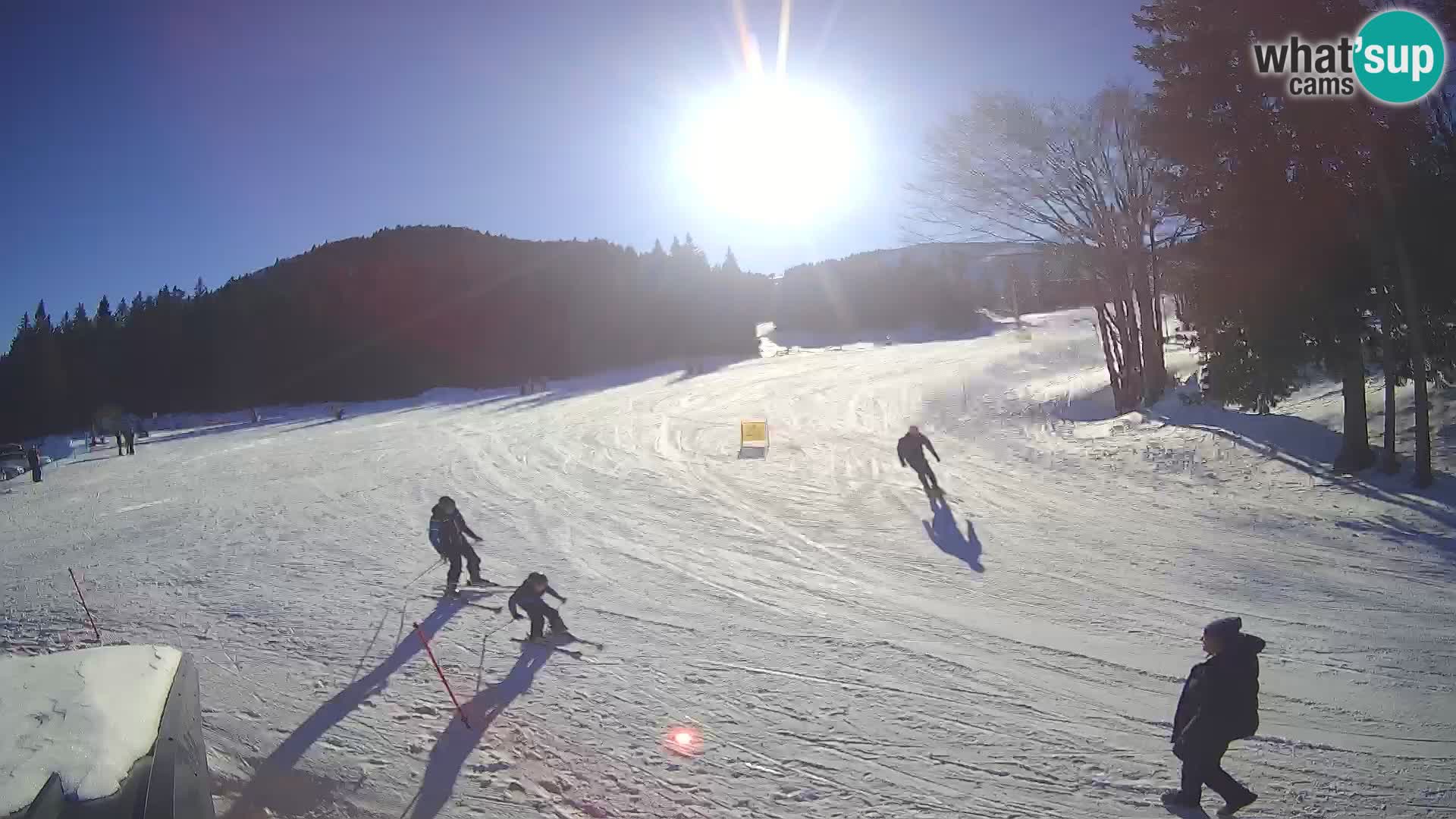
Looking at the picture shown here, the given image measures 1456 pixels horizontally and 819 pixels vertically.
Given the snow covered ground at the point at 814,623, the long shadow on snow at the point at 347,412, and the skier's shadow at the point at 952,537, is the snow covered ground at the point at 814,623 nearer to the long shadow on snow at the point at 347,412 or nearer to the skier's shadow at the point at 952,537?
the skier's shadow at the point at 952,537

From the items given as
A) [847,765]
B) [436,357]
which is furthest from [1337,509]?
[436,357]

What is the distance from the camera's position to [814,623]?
828cm

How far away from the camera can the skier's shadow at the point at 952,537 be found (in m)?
10.4

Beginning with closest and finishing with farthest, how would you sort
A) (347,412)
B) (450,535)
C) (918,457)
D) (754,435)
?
(450,535), (918,457), (754,435), (347,412)

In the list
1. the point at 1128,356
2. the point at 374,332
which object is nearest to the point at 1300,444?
the point at 1128,356

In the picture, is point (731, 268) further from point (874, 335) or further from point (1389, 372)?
point (1389, 372)

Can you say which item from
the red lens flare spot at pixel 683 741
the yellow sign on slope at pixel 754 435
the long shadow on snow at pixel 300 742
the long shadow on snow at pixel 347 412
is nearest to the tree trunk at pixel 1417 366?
the red lens flare spot at pixel 683 741

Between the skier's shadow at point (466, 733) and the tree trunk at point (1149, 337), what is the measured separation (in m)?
17.2

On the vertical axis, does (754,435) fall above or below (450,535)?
above

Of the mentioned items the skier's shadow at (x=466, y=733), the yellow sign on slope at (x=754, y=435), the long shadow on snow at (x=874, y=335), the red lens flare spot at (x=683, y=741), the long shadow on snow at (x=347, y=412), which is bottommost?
the red lens flare spot at (x=683, y=741)

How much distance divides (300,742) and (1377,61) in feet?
51.1

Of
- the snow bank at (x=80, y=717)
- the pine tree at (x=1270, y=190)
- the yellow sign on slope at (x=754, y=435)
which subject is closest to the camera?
the snow bank at (x=80, y=717)

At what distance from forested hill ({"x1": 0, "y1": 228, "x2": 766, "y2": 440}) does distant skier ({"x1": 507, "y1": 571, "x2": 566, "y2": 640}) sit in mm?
52263

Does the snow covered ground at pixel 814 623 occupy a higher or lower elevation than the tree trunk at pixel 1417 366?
lower
